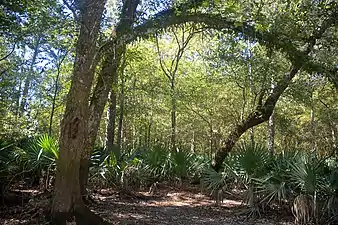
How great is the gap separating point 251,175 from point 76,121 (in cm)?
456

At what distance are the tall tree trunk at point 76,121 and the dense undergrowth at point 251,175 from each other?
1917 mm

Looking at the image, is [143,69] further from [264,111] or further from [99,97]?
[99,97]

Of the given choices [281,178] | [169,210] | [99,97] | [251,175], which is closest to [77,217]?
[99,97]

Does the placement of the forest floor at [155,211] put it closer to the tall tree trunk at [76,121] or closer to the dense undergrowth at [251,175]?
the dense undergrowth at [251,175]

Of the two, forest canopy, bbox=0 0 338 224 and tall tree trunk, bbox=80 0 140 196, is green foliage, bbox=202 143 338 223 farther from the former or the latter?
tall tree trunk, bbox=80 0 140 196

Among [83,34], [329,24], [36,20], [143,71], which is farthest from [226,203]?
[143,71]

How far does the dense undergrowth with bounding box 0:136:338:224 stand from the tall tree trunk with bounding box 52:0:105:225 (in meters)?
1.92

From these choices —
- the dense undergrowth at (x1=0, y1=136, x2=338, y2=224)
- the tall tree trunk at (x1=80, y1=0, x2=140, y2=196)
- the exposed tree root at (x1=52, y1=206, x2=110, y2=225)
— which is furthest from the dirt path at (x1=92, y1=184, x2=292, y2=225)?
the tall tree trunk at (x1=80, y1=0, x2=140, y2=196)

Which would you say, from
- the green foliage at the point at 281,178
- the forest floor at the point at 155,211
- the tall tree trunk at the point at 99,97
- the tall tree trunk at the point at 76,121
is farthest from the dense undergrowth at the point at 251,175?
the tall tree trunk at the point at 76,121

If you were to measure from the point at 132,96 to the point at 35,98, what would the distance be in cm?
707

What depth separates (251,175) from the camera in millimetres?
7695

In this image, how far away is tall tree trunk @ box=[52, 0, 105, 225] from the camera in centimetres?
513

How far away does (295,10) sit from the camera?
8.92m

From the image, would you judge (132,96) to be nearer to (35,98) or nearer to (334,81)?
(35,98)
